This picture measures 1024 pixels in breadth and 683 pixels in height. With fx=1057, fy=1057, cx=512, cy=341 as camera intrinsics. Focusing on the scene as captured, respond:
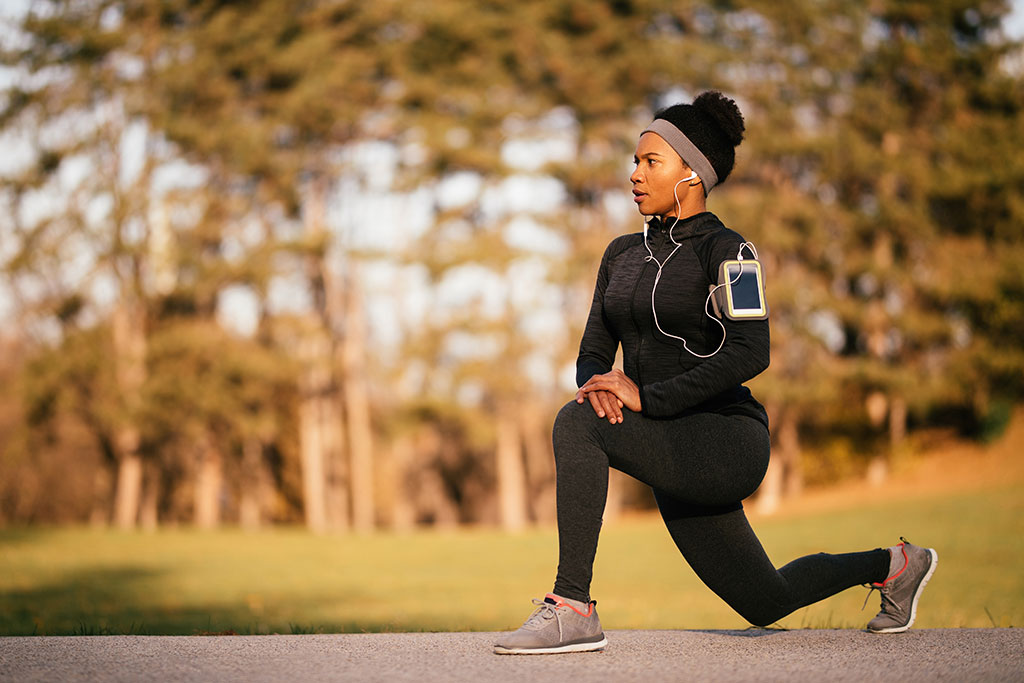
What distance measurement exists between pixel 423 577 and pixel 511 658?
1300 centimetres

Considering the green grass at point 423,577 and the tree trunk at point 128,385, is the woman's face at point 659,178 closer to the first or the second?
the green grass at point 423,577

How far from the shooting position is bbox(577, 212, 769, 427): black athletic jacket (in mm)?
3539

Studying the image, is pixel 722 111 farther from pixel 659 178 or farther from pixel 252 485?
pixel 252 485

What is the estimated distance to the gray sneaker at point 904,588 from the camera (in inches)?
160

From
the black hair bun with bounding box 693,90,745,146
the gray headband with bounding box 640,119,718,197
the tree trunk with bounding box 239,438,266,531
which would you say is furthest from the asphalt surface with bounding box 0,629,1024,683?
the tree trunk with bounding box 239,438,266,531

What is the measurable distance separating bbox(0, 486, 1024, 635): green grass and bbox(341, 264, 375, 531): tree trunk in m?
5.29

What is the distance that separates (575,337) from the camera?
29438 millimetres

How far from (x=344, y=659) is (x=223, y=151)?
91.9 feet

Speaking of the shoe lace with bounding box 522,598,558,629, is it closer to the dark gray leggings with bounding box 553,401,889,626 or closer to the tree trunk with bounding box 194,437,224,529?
the dark gray leggings with bounding box 553,401,889,626

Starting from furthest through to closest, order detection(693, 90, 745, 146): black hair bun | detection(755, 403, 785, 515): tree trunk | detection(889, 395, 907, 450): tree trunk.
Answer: detection(889, 395, 907, 450): tree trunk, detection(755, 403, 785, 515): tree trunk, detection(693, 90, 745, 146): black hair bun

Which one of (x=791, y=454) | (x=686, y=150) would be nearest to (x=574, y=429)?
Answer: (x=686, y=150)

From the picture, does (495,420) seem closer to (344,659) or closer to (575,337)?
(575,337)

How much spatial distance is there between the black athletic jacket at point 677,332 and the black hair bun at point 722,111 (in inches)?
13.1

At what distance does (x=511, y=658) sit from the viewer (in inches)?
143
